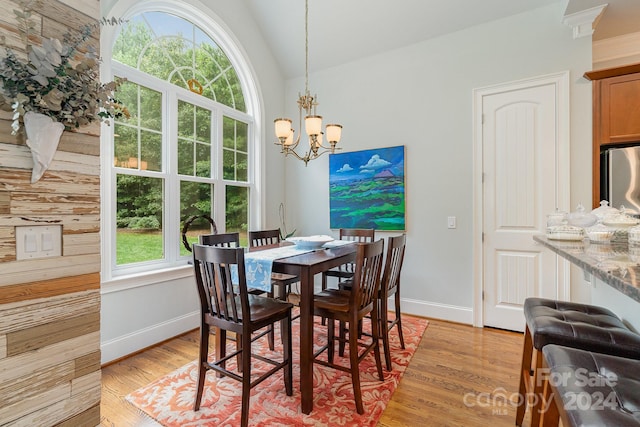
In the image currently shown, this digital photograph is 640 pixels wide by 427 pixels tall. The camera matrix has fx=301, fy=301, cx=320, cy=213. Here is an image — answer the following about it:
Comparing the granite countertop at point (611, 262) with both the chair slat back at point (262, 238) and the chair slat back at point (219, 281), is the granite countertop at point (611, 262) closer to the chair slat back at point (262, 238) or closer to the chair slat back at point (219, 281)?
the chair slat back at point (219, 281)

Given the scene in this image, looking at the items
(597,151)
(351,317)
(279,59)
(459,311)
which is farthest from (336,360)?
(279,59)

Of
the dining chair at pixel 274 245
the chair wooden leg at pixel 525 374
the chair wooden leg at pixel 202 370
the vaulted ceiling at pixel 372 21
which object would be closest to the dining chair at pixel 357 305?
the dining chair at pixel 274 245

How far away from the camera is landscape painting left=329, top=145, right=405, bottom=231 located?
354 cm

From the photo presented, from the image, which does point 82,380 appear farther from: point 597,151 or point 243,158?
point 597,151

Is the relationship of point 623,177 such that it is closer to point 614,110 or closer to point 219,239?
point 614,110

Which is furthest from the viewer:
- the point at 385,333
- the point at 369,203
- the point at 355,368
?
the point at 369,203

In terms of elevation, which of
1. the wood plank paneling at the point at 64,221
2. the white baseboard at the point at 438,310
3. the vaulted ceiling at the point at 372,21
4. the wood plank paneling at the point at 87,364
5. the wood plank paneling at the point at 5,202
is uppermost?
the vaulted ceiling at the point at 372,21

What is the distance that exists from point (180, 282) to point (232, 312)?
1.43m

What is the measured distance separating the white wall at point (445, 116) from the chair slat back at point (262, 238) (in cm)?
149

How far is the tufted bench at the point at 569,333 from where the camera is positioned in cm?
118

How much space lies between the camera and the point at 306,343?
6.03 feet

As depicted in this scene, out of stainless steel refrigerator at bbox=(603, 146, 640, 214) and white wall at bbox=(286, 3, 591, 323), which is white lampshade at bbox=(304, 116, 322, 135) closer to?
white wall at bbox=(286, 3, 591, 323)

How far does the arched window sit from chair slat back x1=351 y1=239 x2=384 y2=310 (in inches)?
77.9

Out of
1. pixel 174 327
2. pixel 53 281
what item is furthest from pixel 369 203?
pixel 53 281
